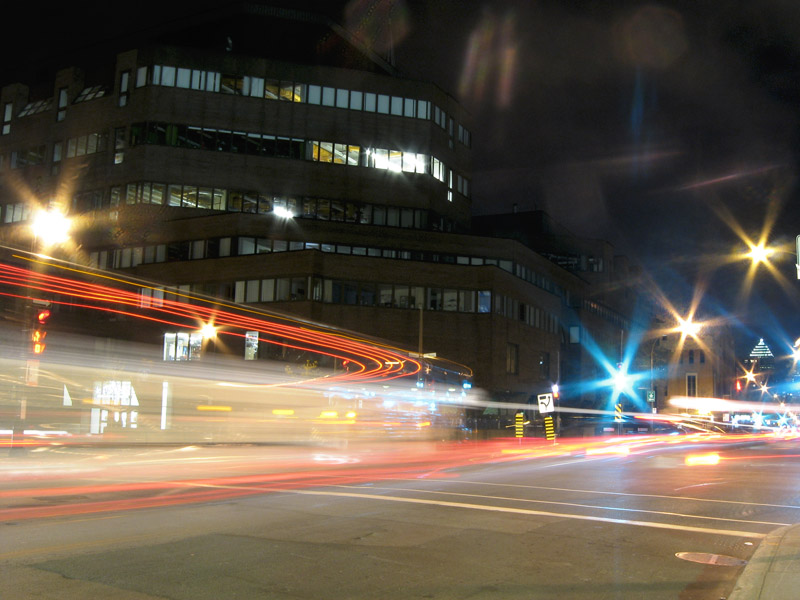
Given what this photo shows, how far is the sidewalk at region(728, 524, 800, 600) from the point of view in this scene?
6.59 meters

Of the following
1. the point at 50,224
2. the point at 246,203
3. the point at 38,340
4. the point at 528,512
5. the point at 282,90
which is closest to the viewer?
the point at 528,512

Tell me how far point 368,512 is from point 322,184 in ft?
155

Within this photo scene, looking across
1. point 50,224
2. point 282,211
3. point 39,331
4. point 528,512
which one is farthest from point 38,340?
point 282,211

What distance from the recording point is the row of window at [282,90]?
184ft

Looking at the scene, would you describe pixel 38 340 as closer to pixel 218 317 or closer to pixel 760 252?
pixel 218 317

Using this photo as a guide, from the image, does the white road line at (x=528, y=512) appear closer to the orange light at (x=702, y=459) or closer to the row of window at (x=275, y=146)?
the orange light at (x=702, y=459)

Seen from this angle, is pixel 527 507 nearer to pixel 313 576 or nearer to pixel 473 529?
pixel 473 529

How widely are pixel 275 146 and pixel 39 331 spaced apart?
130 ft

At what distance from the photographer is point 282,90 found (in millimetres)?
57344

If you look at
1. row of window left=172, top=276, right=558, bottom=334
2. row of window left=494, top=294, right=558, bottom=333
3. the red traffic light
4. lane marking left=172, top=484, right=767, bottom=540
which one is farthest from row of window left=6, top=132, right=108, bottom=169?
lane marking left=172, top=484, right=767, bottom=540

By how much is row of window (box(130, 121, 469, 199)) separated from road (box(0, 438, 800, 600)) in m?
39.6

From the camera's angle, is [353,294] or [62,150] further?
[62,150]

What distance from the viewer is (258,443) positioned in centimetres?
2052

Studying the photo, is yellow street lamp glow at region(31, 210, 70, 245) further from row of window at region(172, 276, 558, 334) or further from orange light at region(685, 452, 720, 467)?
row of window at region(172, 276, 558, 334)
